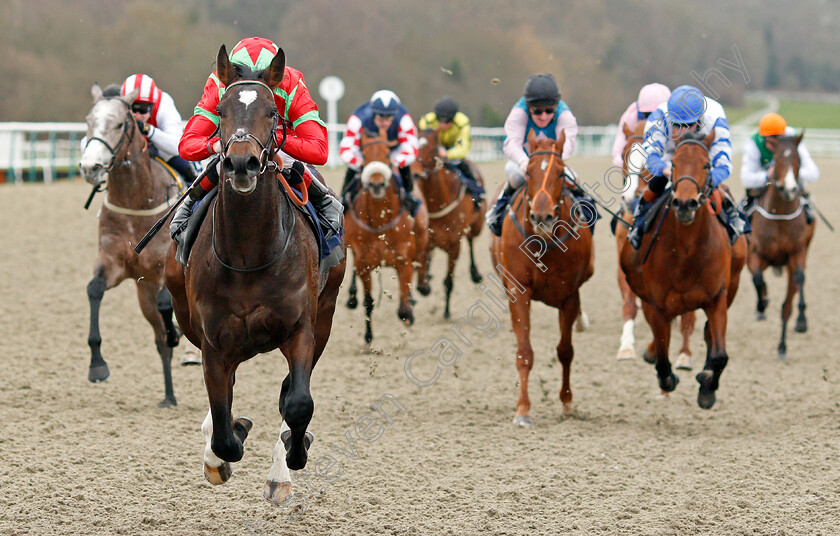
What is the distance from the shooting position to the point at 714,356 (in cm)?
599

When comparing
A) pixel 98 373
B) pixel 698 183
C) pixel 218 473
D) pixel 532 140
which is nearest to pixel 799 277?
pixel 698 183

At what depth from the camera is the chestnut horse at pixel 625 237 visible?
288 inches

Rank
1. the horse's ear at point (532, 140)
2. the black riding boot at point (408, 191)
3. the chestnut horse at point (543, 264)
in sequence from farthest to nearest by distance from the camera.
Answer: the black riding boot at point (408, 191) < the chestnut horse at point (543, 264) < the horse's ear at point (532, 140)

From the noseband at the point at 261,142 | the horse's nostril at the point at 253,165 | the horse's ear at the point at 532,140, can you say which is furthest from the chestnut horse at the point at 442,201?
the horse's nostril at the point at 253,165

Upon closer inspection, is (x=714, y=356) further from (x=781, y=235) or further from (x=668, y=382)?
(x=781, y=235)

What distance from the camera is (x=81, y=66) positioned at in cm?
3081

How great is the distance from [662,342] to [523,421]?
42.0 inches

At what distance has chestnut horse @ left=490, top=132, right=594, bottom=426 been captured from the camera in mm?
6328

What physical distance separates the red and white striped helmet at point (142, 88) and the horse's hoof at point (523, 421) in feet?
11.2

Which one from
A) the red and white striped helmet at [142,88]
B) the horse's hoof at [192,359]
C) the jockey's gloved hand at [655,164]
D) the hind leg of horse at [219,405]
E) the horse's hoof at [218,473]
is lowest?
the horse's hoof at [218,473]

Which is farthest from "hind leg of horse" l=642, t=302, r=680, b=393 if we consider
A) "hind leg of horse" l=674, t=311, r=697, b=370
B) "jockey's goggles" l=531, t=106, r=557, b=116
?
"jockey's goggles" l=531, t=106, r=557, b=116

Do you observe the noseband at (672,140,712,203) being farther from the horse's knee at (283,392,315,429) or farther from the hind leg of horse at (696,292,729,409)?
the horse's knee at (283,392,315,429)

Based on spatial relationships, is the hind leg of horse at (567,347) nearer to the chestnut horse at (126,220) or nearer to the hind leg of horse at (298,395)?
the chestnut horse at (126,220)

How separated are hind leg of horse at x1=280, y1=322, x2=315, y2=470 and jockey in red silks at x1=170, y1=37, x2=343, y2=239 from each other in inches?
28.8
